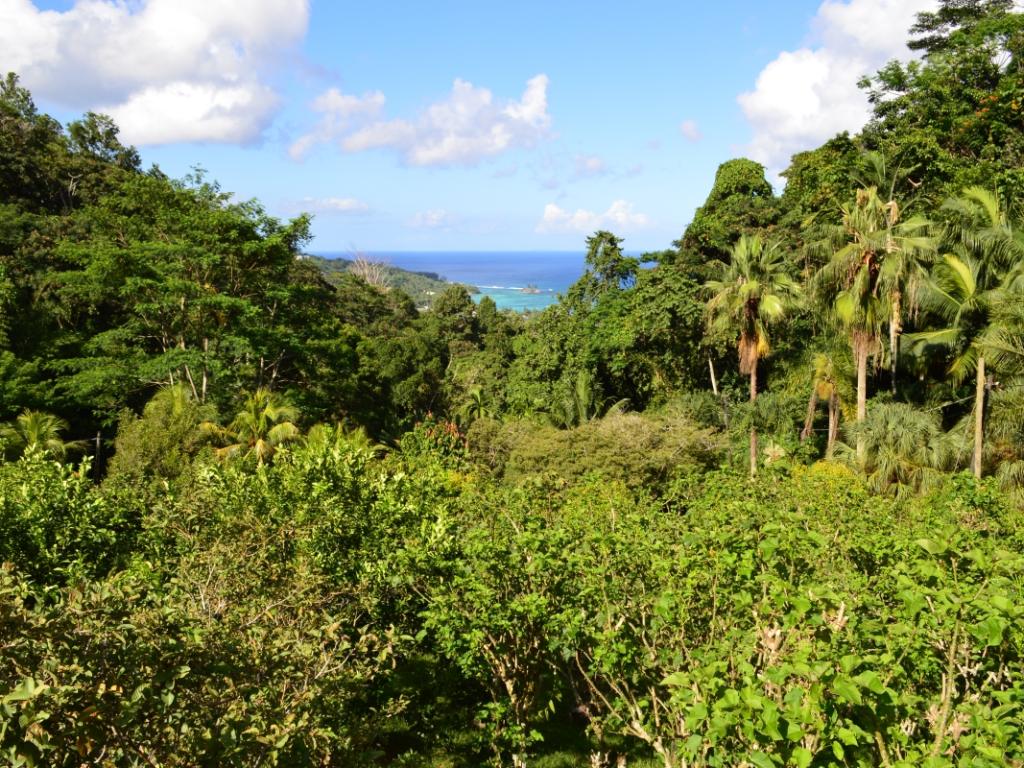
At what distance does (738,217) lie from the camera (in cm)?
2684

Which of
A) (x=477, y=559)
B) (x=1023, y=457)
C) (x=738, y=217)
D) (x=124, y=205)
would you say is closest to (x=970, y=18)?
(x=738, y=217)

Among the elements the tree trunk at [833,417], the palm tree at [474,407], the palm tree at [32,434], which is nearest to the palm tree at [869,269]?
the tree trunk at [833,417]

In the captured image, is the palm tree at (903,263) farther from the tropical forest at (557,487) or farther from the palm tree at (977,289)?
the palm tree at (977,289)

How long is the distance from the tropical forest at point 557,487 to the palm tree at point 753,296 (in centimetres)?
7

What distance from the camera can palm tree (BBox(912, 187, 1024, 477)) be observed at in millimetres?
12898

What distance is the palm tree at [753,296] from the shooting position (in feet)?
53.5

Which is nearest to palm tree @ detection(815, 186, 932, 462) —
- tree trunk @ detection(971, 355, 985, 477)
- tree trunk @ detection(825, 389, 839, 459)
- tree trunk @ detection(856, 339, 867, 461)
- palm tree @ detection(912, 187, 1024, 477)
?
tree trunk @ detection(856, 339, 867, 461)

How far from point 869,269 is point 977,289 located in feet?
6.73

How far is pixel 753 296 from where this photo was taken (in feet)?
53.9

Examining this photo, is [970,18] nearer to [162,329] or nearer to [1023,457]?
[1023,457]

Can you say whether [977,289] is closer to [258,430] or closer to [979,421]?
[979,421]

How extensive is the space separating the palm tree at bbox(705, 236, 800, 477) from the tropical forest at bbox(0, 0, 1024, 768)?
0.07 m

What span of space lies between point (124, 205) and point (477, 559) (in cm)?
1852

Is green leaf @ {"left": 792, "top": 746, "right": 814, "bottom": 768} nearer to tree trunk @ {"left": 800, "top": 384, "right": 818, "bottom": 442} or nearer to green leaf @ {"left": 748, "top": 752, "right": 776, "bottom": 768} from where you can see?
green leaf @ {"left": 748, "top": 752, "right": 776, "bottom": 768}
